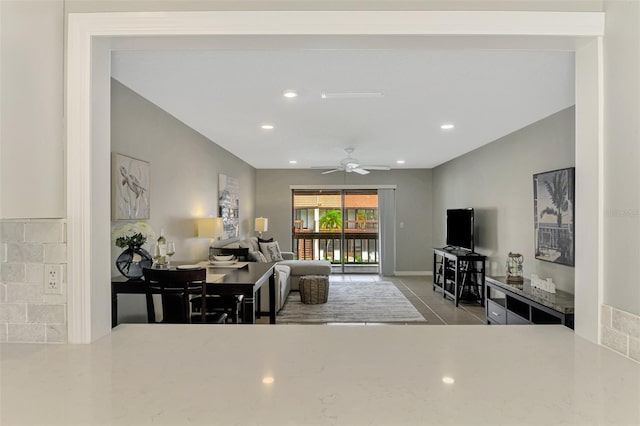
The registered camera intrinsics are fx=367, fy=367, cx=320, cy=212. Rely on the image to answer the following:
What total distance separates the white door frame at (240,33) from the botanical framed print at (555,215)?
2.64 meters

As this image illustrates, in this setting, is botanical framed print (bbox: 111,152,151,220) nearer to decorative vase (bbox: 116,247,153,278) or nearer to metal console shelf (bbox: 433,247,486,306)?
decorative vase (bbox: 116,247,153,278)

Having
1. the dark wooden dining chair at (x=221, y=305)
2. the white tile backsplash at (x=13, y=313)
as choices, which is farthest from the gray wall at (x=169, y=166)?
the white tile backsplash at (x=13, y=313)

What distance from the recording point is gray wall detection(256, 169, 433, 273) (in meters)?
8.55

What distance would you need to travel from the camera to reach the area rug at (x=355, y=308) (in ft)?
15.9

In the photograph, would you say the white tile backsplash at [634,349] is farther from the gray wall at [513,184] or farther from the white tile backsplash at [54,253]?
the gray wall at [513,184]

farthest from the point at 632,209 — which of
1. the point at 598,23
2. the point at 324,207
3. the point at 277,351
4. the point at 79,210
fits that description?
the point at 324,207

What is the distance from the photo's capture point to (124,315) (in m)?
3.13

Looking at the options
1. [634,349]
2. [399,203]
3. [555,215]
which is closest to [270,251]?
[399,203]

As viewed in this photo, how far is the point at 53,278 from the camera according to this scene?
1.22 m

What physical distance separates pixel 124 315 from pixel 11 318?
2.06m

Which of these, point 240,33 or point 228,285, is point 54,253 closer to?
point 240,33

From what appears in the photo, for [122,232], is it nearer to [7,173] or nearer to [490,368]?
[7,173]

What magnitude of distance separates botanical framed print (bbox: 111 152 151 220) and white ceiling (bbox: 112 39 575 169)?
0.65 meters

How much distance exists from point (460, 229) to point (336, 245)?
10.8 ft
